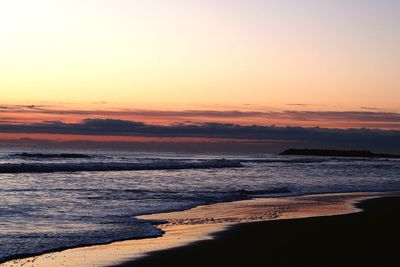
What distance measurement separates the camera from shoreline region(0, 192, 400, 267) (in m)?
11.1

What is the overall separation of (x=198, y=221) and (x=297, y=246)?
4961 mm

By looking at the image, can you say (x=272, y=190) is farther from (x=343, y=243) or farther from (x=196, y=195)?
(x=343, y=243)

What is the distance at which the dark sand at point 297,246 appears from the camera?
10.8 m

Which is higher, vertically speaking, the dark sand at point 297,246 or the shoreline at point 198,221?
the dark sand at point 297,246

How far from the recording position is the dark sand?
1077 cm

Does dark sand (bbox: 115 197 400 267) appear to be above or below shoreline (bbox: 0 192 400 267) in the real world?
above

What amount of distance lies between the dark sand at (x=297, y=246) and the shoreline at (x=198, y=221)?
22.7 inches

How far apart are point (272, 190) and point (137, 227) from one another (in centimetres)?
1598

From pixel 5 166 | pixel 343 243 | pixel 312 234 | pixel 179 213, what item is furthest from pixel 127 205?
pixel 5 166

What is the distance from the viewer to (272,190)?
30.5m

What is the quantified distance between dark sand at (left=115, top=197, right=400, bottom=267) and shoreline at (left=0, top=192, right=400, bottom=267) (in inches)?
22.7

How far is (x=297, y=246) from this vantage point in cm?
1256

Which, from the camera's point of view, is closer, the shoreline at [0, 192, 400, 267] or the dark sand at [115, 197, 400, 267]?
the dark sand at [115, 197, 400, 267]

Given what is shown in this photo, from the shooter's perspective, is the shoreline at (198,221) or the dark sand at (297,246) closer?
the dark sand at (297,246)
